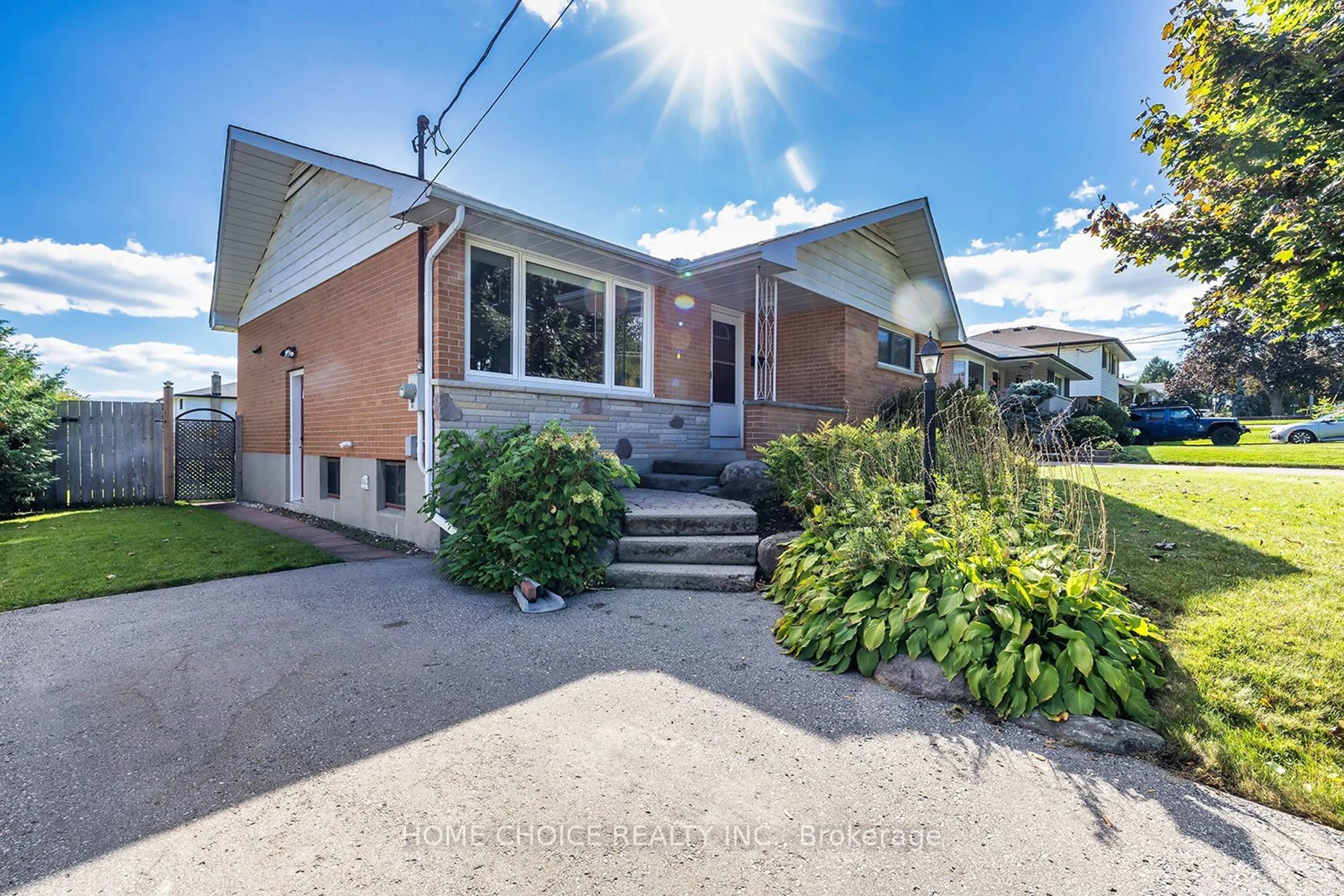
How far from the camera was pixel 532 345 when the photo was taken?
23.2 feet

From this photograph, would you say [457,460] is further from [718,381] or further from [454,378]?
[718,381]

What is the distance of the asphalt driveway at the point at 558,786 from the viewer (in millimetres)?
1814

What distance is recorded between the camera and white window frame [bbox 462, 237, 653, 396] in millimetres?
6473

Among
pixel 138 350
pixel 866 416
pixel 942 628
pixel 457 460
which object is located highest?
pixel 138 350

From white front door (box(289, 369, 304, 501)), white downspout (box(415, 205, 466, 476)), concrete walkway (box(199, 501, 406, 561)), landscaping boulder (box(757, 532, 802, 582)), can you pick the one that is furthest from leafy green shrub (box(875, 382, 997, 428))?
white front door (box(289, 369, 304, 501))

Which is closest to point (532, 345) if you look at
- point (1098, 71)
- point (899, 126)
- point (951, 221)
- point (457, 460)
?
point (457, 460)

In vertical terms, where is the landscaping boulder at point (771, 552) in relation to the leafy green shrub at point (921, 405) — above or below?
below

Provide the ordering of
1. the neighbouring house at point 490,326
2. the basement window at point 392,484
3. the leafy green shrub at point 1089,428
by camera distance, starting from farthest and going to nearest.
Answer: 1. the leafy green shrub at point 1089,428
2. the basement window at point 392,484
3. the neighbouring house at point 490,326

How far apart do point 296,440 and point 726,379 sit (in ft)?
24.7

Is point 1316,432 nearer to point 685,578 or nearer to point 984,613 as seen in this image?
point 984,613

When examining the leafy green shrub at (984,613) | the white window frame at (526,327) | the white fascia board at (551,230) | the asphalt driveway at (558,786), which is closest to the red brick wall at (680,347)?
the white window frame at (526,327)

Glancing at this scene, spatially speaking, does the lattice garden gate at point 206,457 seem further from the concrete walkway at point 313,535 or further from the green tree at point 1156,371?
the green tree at point 1156,371

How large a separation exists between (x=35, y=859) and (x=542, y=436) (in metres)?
3.68

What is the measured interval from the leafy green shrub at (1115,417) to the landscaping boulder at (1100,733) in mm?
20853
